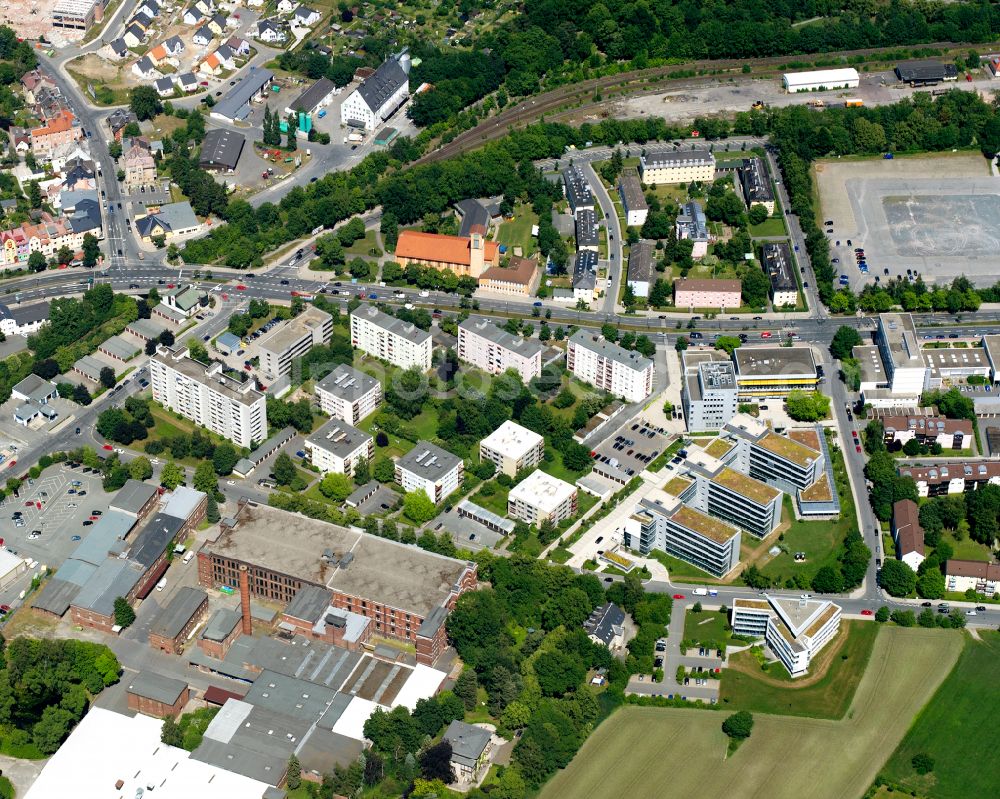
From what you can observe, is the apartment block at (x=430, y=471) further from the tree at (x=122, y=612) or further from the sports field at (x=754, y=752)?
the sports field at (x=754, y=752)

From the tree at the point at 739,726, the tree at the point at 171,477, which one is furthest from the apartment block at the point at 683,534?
the tree at the point at 171,477

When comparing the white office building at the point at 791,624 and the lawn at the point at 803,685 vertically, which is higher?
the white office building at the point at 791,624

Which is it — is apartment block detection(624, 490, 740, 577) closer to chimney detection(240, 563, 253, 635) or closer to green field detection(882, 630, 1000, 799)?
green field detection(882, 630, 1000, 799)

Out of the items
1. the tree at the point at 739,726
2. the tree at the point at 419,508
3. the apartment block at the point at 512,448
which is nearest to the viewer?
the tree at the point at 739,726

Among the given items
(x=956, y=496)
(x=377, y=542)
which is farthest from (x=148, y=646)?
(x=956, y=496)

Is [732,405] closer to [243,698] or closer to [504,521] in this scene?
[504,521]

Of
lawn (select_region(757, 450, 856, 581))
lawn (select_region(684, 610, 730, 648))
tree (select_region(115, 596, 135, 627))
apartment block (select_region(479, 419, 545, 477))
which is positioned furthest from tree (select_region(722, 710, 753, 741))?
tree (select_region(115, 596, 135, 627))

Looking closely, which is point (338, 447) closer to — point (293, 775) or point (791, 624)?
point (293, 775)

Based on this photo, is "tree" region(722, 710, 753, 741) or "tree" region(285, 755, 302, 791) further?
"tree" region(722, 710, 753, 741)
